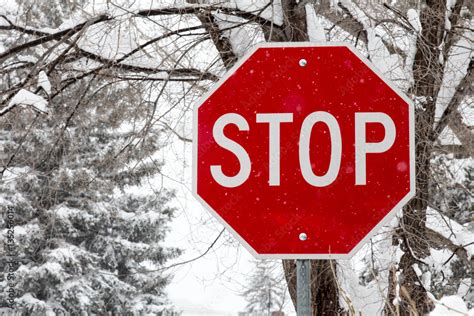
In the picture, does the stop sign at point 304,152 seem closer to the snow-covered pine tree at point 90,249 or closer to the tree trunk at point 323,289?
the tree trunk at point 323,289

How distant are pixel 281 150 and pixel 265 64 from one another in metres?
0.29

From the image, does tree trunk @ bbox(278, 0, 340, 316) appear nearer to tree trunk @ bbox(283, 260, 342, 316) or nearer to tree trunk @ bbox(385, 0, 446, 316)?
tree trunk @ bbox(283, 260, 342, 316)

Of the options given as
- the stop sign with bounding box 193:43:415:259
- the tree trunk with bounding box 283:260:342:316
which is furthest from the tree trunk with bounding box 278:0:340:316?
the stop sign with bounding box 193:43:415:259

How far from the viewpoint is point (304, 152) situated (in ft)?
6.89

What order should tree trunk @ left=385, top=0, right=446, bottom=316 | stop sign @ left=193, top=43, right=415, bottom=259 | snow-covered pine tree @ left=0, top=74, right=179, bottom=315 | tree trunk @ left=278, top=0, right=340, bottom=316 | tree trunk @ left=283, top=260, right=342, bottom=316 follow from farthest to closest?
snow-covered pine tree @ left=0, top=74, right=179, bottom=315 → tree trunk @ left=385, top=0, right=446, bottom=316 → tree trunk @ left=283, top=260, right=342, bottom=316 → tree trunk @ left=278, top=0, right=340, bottom=316 → stop sign @ left=193, top=43, right=415, bottom=259

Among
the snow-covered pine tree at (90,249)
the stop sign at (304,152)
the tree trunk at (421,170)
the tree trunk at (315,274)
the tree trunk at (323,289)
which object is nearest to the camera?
the stop sign at (304,152)

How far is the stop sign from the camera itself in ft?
6.81

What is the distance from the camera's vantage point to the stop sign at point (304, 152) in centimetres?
207

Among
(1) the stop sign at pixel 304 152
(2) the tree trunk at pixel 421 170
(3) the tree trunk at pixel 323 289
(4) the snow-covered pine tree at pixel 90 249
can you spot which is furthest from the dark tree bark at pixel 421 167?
(4) the snow-covered pine tree at pixel 90 249

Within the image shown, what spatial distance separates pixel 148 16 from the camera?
508 cm

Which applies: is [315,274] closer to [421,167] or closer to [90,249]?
[421,167]

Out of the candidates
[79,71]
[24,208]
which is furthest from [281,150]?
[24,208]

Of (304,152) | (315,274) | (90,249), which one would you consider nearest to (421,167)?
(315,274)

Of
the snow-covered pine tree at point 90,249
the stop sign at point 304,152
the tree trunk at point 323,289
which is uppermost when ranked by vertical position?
the snow-covered pine tree at point 90,249
